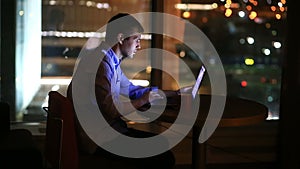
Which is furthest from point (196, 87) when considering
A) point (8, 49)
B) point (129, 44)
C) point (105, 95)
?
point (8, 49)

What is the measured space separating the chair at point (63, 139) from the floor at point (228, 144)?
159 cm

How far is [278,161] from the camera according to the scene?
166 inches

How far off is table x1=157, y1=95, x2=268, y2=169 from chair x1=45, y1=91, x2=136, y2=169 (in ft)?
1.22

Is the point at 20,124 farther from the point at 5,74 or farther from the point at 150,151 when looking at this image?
the point at 150,151

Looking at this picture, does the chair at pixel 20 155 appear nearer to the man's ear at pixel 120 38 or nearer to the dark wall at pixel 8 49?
the man's ear at pixel 120 38

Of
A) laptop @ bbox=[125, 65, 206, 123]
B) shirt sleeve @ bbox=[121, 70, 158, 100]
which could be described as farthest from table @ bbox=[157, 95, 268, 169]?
shirt sleeve @ bbox=[121, 70, 158, 100]

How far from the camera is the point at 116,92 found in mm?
2486

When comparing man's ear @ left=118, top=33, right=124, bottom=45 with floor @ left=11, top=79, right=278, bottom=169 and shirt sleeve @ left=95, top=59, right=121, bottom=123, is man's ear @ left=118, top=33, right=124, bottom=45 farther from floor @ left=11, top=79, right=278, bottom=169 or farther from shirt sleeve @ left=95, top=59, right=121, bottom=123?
floor @ left=11, top=79, right=278, bottom=169

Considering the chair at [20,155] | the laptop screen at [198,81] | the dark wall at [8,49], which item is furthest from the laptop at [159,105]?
the dark wall at [8,49]

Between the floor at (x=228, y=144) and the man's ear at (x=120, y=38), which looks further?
the floor at (x=228, y=144)

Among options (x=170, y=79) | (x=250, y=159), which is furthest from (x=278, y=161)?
(x=170, y=79)

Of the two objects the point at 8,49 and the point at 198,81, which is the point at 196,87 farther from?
the point at 8,49

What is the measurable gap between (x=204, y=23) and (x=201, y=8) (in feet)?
0.42

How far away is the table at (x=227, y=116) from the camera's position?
2.36 metres
